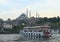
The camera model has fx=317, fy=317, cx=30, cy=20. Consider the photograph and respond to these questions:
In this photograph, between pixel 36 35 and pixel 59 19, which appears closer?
pixel 36 35

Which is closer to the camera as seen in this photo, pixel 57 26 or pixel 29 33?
pixel 29 33

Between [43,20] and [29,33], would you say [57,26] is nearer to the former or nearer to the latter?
[43,20]

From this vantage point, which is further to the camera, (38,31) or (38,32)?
(38,31)

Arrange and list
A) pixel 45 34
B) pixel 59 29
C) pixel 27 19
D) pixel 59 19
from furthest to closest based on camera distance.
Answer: pixel 27 19, pixel 59 19, pixel 59 29, pixel 45 34

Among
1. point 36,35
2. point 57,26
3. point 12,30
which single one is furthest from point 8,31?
point 36,35

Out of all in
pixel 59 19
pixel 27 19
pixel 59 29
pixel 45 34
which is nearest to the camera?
pixel 45 34

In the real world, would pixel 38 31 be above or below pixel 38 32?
above

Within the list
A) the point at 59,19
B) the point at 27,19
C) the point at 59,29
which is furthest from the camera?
the point at 27,19

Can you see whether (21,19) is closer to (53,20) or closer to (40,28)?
(53,20)

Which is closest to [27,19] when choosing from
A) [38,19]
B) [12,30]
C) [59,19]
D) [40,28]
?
[38,19]
